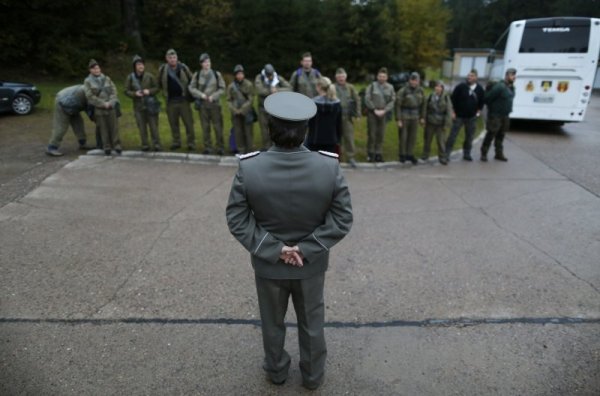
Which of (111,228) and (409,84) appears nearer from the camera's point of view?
(111,228)

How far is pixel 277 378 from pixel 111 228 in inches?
144

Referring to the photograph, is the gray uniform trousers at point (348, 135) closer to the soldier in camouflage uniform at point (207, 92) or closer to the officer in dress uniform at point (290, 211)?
the soldier in camouflage uniform at point (207, 92)

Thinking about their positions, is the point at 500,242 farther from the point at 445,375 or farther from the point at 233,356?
the point at 233,356

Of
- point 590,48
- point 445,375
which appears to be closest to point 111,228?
point 445,375

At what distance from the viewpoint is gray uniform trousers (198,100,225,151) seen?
9195 mm

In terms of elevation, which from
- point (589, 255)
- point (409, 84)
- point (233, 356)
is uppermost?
point (409, 84)

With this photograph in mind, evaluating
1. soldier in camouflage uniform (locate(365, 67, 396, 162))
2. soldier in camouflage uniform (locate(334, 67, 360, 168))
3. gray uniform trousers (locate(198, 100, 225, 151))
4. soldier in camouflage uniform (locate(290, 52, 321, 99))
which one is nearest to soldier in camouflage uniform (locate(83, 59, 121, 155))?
gray uniform trousers (locate(198, 100, 225, 151))

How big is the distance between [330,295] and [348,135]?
17.2 ft

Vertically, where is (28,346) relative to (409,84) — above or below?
below

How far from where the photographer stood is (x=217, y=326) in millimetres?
3822

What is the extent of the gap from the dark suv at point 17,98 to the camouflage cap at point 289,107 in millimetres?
12771

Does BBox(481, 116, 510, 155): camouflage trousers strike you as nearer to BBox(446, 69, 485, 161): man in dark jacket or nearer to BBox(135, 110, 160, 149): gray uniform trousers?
BBox(446, 69, 485, 161): man in dark jacket

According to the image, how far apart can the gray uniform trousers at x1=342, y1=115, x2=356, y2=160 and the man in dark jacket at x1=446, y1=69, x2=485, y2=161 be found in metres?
2.27

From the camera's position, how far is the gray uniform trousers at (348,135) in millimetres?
8844
